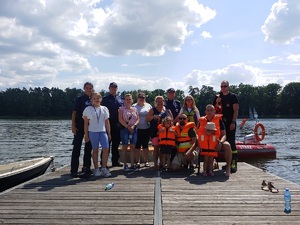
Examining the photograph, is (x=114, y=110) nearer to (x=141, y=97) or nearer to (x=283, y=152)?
(x=141, y=97)

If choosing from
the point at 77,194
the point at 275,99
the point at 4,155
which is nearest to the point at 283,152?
the point at 4,155

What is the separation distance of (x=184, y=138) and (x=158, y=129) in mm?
647

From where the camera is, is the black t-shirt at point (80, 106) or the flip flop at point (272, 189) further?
the black t-shirt at point (80, 106)

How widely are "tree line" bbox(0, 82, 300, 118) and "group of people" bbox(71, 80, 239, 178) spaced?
295 ft

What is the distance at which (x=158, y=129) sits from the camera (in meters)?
7.97

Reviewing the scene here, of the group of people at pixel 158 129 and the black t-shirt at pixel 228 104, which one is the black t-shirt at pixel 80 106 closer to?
the group of people at pixel 158 129

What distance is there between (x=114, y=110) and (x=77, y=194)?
2992mm

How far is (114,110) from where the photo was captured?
828 centimetres

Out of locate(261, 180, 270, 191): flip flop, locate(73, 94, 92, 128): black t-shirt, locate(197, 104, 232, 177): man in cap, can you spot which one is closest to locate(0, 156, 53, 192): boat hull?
locate(73, 94, 92, 128): black t-shirt

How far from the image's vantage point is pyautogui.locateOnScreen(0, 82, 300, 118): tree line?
10031 cm

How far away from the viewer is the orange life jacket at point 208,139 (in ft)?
23.7

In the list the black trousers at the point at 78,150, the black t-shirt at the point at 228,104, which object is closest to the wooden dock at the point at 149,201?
the black trousers at the point at 78,150

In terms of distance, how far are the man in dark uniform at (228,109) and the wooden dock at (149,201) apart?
3.69 feet

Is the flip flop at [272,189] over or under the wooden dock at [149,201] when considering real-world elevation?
over
